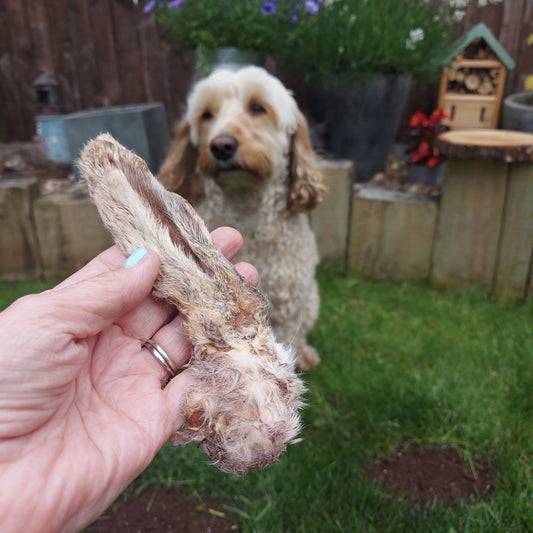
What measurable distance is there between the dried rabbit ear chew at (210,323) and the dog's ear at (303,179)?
108cm

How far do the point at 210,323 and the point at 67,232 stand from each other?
2731 mm

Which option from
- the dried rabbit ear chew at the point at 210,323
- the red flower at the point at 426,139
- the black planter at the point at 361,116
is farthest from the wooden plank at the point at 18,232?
the red flower at the point at 426,139

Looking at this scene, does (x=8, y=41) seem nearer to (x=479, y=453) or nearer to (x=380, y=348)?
(x=380, y=348)

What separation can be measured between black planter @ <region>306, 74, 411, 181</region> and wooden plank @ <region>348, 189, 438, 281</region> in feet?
1.24

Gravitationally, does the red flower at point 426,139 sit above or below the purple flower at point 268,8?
below

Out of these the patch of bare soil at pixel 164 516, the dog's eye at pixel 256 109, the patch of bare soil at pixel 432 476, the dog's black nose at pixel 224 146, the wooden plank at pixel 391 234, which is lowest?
the patch of bare soil at pixel 164 516

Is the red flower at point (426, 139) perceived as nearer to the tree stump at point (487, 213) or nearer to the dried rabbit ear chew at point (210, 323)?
the tree stump at point (487, 213)

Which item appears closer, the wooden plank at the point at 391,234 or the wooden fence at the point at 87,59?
the wooden plank at the point at 391,234

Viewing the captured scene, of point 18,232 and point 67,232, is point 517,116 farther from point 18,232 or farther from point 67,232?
point 18,232

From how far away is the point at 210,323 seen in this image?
1226 mm

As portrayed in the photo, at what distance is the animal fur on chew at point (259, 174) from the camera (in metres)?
2.17

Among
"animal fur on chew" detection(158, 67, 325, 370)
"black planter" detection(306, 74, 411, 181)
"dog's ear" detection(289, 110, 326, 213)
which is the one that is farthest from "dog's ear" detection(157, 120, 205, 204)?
"black planter" detection(306, 74, 411, 181)

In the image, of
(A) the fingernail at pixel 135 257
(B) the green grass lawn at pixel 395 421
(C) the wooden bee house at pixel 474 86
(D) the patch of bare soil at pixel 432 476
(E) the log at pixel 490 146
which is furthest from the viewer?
(C) the wooden bee house at pixel 474 86

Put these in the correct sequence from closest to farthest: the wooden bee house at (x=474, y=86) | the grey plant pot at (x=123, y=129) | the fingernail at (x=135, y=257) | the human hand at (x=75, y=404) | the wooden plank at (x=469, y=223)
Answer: the human hand at (x=75, y=404) < the fingernail at (x=135, y=257) < the wooden plank at (x=469, y=223) < the grey plant pot at (x=123, y=129) < the wooden bee house at (x=474, y=86)
